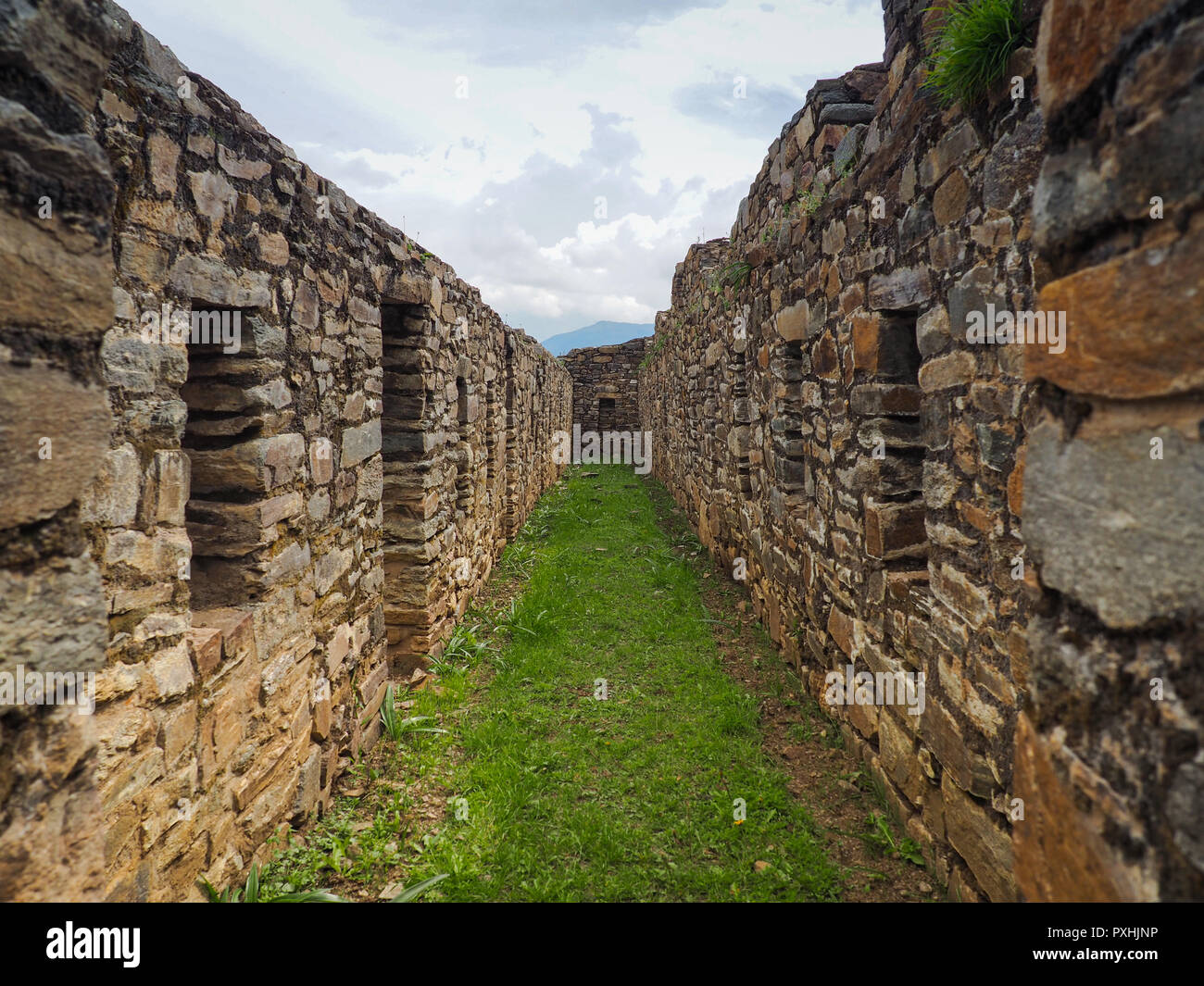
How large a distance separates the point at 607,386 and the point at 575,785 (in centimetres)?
1906

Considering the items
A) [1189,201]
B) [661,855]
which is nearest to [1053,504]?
[1189,201]

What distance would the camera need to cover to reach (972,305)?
2.30 metres

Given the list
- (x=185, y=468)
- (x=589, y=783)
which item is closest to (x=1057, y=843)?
(x=185, y=468)

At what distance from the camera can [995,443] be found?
2.19 m

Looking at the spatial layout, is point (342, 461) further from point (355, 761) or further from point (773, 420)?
point (773, 420)

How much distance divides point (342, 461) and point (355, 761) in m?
1.57

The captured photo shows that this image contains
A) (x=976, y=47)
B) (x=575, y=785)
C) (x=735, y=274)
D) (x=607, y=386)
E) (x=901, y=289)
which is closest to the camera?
(x=976, y=47)

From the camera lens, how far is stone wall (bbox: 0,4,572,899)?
98 cm

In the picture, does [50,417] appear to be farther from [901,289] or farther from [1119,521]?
[901,289]

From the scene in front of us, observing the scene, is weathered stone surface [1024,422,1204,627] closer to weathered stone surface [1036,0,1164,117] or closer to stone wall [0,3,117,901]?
weathered stone surface [1036,0,1164,117]

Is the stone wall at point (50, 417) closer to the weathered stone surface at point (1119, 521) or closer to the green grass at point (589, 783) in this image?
the weathered stone surface at point (1119, 521)

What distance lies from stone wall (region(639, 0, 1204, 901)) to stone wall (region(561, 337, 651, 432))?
1553 cm

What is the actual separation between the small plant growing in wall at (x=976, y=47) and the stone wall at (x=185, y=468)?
7.65 ft

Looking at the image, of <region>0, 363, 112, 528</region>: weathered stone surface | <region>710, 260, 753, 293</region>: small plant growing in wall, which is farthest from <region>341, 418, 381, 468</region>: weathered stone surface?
<region>710, 260, 753, 293</region>: small plant growing in wall
